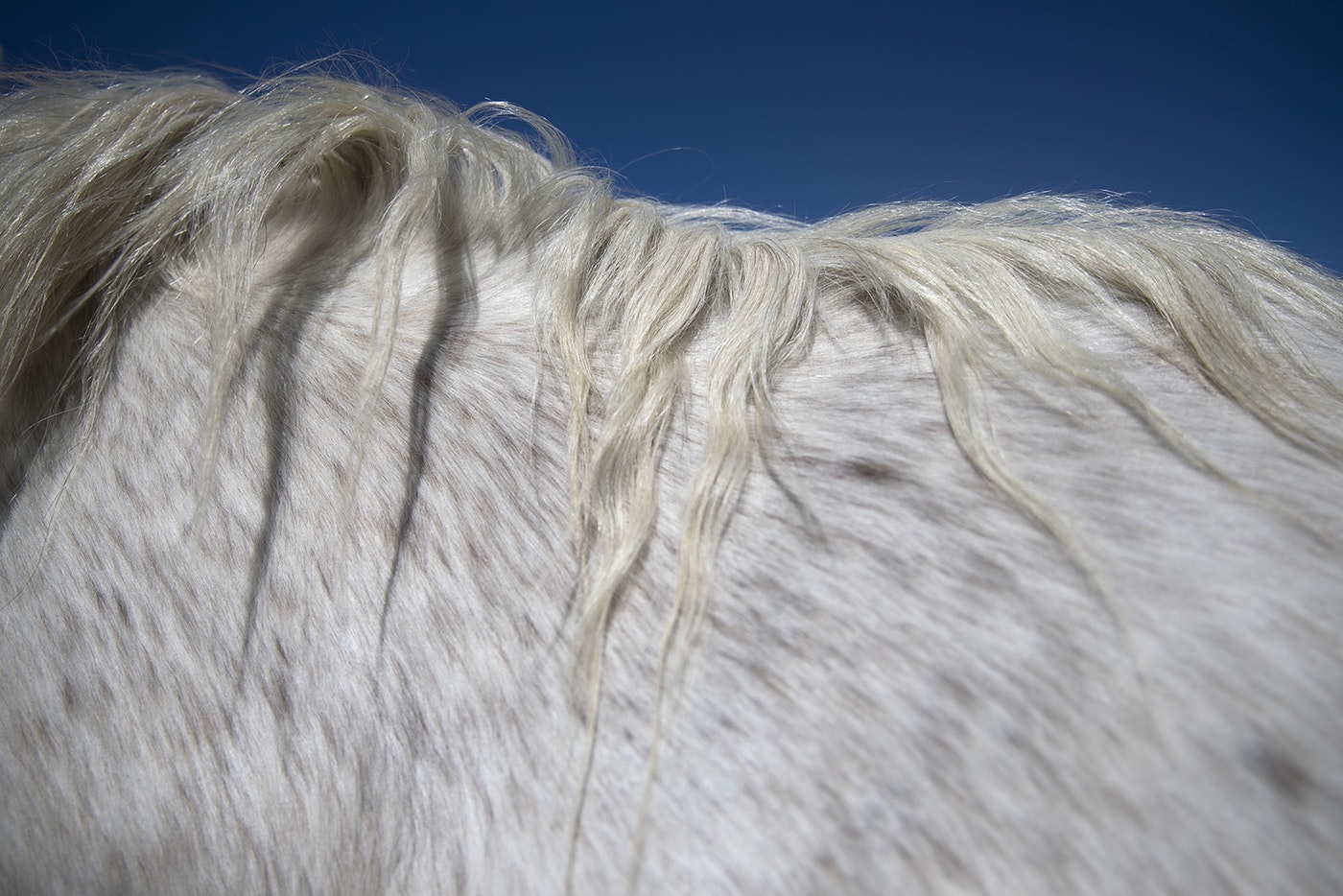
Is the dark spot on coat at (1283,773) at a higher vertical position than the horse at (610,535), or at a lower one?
lower

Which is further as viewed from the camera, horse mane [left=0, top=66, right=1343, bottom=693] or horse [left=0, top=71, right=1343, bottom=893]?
horse mane [left=0, top=66, right=1343, bottom=693]

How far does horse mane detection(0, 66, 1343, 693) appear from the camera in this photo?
0.49 meters

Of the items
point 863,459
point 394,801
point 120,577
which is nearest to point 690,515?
point 863,459

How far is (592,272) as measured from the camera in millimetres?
596

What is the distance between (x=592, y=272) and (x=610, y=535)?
26 cm

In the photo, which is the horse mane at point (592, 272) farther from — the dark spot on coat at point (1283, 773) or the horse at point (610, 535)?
the dark spot on coat at point (1283, 773)

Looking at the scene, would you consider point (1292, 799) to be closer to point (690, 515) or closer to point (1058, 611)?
point (1058, 611)

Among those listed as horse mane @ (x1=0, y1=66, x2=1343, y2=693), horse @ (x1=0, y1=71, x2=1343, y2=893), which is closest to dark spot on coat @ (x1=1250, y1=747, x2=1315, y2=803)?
horse @ (x1=0, y1=71, x2=1343, y2=893)

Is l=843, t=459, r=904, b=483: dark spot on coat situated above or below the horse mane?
below

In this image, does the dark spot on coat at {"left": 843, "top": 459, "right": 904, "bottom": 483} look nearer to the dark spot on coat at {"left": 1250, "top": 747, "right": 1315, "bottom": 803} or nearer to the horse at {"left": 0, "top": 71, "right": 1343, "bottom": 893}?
the horse at {"left": 0, "top": 71, "right": 1343, "bottom": 893}

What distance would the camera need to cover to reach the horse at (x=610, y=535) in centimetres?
35

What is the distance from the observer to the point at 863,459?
0.47 metres

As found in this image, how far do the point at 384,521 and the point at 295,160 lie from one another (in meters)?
0.34

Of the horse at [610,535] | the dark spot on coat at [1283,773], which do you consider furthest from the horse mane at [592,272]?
the dark spot on coat at [1283,773]
